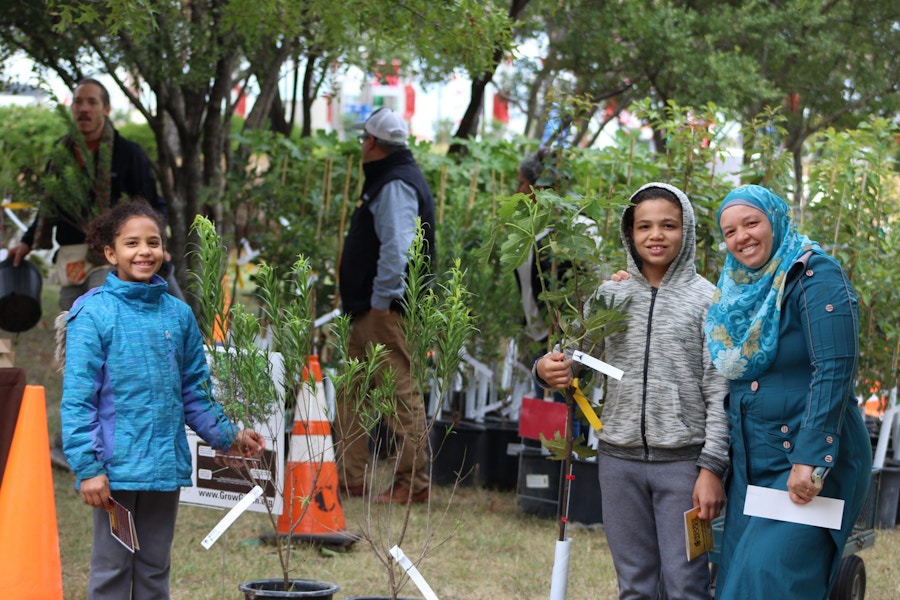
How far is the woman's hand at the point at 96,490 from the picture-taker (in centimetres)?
347

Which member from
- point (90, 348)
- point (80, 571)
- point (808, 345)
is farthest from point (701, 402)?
point (80, 571)

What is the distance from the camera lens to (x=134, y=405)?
11.9 feet

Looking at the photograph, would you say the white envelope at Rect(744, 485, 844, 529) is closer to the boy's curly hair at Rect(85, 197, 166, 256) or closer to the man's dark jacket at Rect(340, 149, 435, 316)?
the boy's curly hair at Rect(85, 197, 166, 256)

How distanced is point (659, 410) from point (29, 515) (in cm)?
250

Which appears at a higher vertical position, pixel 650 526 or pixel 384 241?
pixel 384 241

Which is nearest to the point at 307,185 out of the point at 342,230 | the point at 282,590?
the point at 342,230

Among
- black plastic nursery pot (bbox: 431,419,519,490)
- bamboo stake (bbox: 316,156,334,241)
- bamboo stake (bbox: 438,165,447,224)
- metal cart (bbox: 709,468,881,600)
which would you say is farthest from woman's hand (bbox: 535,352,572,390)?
bamboo stake (bbox: 316,156,334,241)

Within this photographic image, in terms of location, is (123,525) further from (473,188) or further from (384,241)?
(473,188)

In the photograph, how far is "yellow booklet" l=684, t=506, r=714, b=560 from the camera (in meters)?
3.38

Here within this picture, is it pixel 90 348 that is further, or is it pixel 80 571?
pixel 80 571

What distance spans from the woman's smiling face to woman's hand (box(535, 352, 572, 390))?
0.60 metres

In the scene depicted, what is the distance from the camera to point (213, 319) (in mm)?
3535

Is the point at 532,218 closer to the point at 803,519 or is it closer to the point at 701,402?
the point at 701,402

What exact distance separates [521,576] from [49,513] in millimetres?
2114
